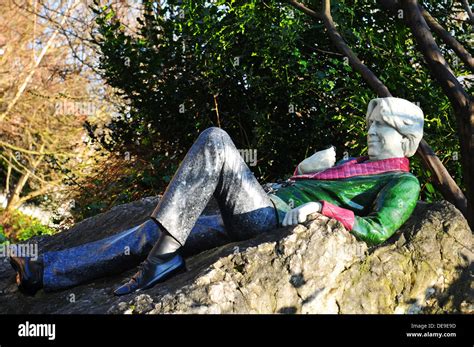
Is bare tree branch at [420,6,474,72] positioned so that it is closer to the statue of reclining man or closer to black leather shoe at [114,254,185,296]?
the statue of reclining man

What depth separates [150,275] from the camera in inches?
133

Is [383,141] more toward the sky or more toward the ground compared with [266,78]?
more toward the ground

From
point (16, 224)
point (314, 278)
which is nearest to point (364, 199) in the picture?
point (314, 278)

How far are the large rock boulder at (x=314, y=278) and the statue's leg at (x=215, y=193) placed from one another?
109 mm

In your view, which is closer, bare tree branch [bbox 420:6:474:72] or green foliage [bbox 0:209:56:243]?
bare tree branch [bbox 420:6:474:72]

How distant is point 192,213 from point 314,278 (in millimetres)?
635

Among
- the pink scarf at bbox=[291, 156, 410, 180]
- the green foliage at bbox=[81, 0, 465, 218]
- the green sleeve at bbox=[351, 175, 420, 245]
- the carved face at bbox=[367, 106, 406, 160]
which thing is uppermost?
the green foliage at bbox=[81, 0, 465, 218]

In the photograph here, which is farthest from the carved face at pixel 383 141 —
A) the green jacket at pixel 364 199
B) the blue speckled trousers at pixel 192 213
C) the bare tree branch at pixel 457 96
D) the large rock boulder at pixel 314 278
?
the bare tree branch at pixel 457 96

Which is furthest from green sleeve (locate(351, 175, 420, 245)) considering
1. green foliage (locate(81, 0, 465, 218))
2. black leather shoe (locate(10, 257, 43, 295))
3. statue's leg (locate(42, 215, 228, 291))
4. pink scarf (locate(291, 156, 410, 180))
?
green foliage (locate(81, 0, 465, 218))

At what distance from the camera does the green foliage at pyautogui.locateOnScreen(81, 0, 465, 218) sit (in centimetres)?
612

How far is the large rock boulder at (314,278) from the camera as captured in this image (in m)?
3.17

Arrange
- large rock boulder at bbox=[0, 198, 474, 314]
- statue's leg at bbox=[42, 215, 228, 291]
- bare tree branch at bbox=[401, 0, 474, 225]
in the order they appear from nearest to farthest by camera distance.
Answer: large rock boulder at bbox=[0, 198, 474, 314], statue's leg at bbox=[42, 215, 228, 291], bare tree branch at bbox=[401, 0, 474, 225]

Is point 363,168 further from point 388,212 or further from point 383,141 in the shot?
point 388,212
